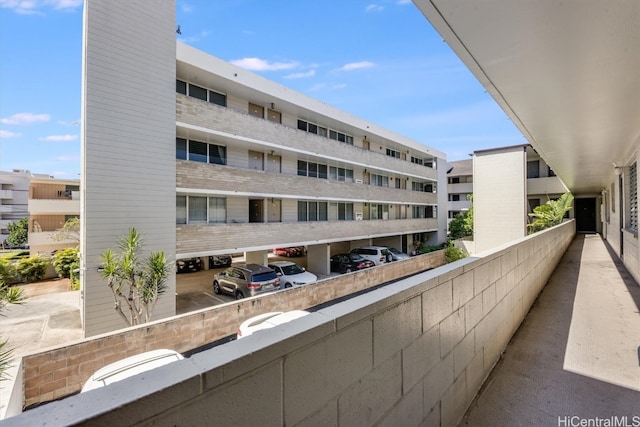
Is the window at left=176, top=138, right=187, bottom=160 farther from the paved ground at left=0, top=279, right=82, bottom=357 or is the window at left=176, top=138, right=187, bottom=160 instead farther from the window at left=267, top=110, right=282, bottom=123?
the paved ground at left=0, top=279, right=82, bottom=357

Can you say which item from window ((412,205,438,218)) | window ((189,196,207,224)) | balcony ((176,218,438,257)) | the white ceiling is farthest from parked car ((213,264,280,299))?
window ((412,205,438,218))

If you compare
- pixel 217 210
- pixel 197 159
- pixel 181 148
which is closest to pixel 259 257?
pixel 217 210

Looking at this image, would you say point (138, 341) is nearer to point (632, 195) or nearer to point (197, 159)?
point (197, 159)

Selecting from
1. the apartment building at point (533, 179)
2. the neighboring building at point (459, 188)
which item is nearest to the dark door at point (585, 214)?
the apartment building at point (533, 179)

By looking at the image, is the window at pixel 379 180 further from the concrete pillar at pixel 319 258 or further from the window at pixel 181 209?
the window at pixel 181 209

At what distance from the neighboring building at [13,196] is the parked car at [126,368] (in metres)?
57.2

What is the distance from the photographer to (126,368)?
524 cm

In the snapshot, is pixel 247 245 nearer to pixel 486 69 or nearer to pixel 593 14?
pixel 486 69

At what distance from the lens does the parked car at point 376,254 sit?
784 inches

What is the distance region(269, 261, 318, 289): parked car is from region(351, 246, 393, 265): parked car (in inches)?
240

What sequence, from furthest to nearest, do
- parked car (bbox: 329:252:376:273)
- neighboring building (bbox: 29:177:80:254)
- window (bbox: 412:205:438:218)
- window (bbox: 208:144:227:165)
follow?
window (bbox: 412:205:438:218) < neighboring building (bbox: 29:177:80:254) < parked car (bbox: 329:252:376:273) < window (bbox: 208:144:227:165)

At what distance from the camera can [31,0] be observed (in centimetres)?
719

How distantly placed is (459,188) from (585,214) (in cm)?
1249

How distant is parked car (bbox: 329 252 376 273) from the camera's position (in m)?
19.3
